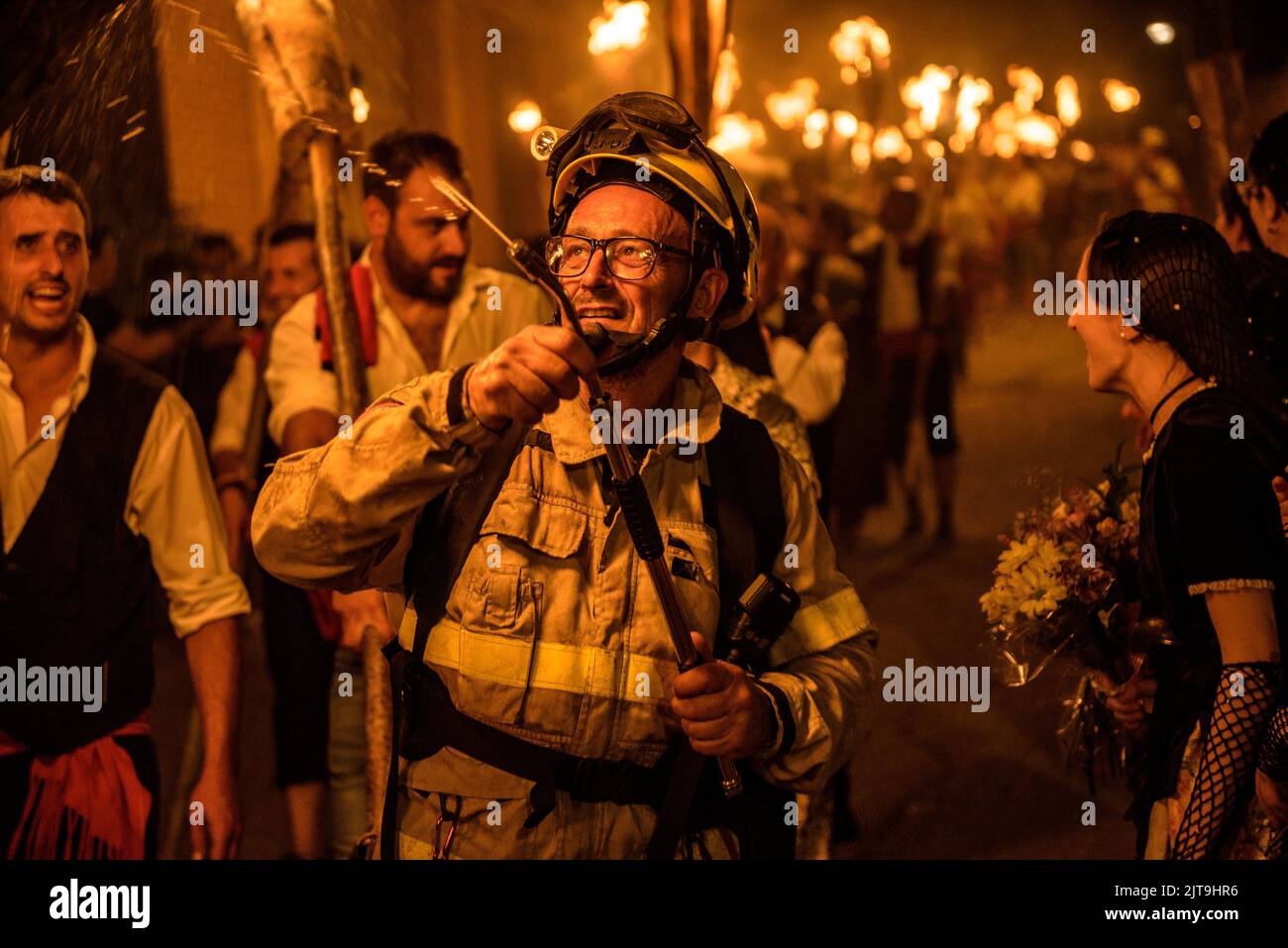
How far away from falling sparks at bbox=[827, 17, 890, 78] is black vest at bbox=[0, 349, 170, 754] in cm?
1626

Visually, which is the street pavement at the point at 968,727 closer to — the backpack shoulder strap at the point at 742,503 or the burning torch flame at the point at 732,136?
the backpack shoulder strap at the point at 742,503

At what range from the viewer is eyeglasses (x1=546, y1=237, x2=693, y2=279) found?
3.00 m

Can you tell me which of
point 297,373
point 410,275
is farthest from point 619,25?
point 297,373

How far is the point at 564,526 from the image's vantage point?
2830 millimetres

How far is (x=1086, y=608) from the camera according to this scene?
3.69 meters

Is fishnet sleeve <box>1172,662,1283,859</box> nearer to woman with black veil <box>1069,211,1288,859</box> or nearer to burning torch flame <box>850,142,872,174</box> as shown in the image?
woman with black veil <box>1069,211,1288,859</box>

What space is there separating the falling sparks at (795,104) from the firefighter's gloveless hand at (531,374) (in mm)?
21515

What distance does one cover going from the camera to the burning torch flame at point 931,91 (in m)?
19.1

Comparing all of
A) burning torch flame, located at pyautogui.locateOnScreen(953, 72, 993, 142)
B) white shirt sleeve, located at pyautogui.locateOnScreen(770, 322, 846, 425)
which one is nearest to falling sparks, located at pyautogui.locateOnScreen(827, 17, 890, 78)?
burning torch flame, located at pyautogui.locateOnScreen(953, 72, 993, 142)

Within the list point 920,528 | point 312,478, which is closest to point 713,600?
point 312,478

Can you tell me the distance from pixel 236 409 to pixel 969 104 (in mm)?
17857

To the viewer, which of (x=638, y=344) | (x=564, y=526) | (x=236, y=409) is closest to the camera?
(x=564, y=526)

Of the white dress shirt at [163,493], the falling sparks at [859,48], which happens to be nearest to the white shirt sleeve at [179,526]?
the white dress shirt at [163,493]

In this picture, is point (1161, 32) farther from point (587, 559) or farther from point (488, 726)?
point (488, 726)
